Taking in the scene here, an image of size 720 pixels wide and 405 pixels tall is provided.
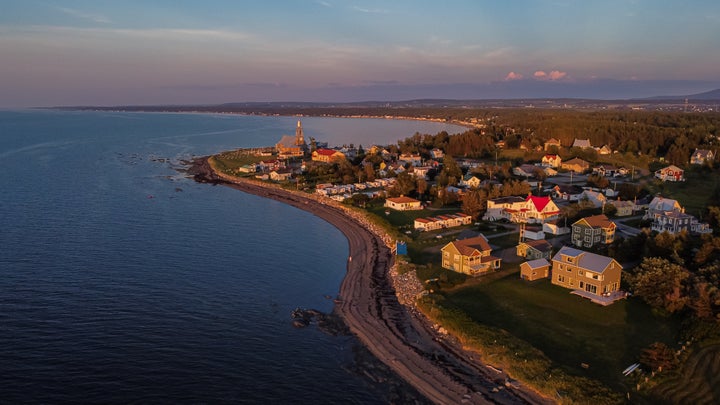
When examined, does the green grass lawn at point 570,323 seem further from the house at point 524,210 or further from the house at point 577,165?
the house at point 577,165

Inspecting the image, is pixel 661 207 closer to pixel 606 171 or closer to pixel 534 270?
pixel 534 270

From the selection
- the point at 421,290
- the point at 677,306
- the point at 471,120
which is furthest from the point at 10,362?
the point at 471,120

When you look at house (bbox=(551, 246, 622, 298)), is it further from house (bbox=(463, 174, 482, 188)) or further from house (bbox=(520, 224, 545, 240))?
house (bbox=(463, 174, 482, 188))

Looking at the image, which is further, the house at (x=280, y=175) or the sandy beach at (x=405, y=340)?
the house at (x=280, y=175)

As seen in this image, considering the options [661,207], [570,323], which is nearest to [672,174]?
[661,207]

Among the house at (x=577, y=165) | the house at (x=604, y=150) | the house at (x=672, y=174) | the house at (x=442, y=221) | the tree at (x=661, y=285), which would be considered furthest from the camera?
the house at (x=604, y=150)

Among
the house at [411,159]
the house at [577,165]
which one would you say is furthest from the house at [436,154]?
the house at [577,165]

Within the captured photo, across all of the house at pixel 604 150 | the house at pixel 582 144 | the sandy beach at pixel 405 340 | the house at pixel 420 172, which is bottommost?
the sandy beach at pixel 405 340
